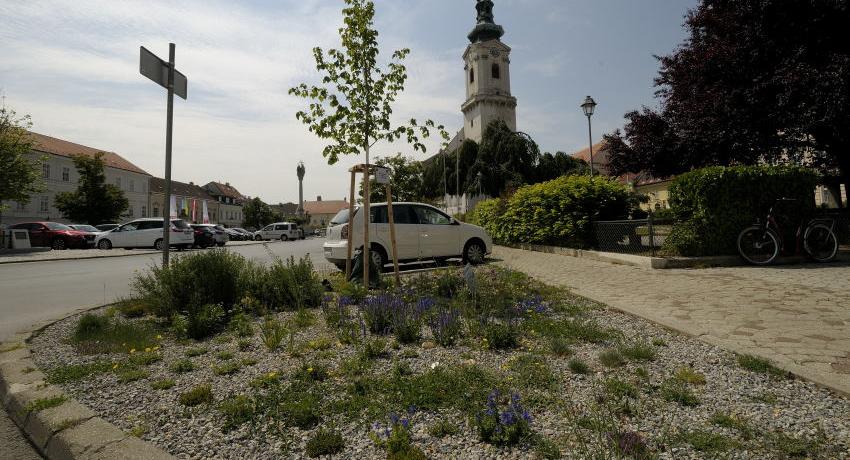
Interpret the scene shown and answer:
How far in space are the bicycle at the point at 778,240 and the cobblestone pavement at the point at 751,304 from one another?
431mm

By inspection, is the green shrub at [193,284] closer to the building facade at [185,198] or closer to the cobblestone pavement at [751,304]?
the cobblestone pavement at [751,304]

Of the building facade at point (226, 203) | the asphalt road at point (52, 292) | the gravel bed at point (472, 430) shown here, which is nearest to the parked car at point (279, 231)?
the asphalt road at point (52, 292)

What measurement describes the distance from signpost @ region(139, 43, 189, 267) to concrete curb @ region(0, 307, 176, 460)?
96.1 inches

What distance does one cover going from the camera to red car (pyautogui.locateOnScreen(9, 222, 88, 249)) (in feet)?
80.0

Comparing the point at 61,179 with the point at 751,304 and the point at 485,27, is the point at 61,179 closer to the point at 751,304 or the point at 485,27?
the point at 485,27

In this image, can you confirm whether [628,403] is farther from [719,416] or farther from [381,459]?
[381,459]

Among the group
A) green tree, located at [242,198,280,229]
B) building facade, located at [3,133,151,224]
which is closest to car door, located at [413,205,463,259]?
building facade, located at [3,133,151,224]

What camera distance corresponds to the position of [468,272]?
5367 mm

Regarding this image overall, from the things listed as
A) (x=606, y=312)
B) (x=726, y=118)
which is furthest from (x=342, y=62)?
(x=726, y=118)

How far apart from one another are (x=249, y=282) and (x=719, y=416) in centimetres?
537

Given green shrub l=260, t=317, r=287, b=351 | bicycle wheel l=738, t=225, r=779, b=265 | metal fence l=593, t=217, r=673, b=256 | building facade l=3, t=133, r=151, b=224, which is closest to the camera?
green shrub l=260, t=317, r=287, b=351

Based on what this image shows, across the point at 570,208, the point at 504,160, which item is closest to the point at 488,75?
the point at 504,160

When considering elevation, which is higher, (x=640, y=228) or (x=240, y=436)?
(x=640, y=228)

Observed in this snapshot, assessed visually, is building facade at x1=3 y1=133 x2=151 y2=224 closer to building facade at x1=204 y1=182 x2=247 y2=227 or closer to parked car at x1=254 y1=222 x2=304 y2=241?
parked car at x1=254 y1=222 x2=304 y2=241
